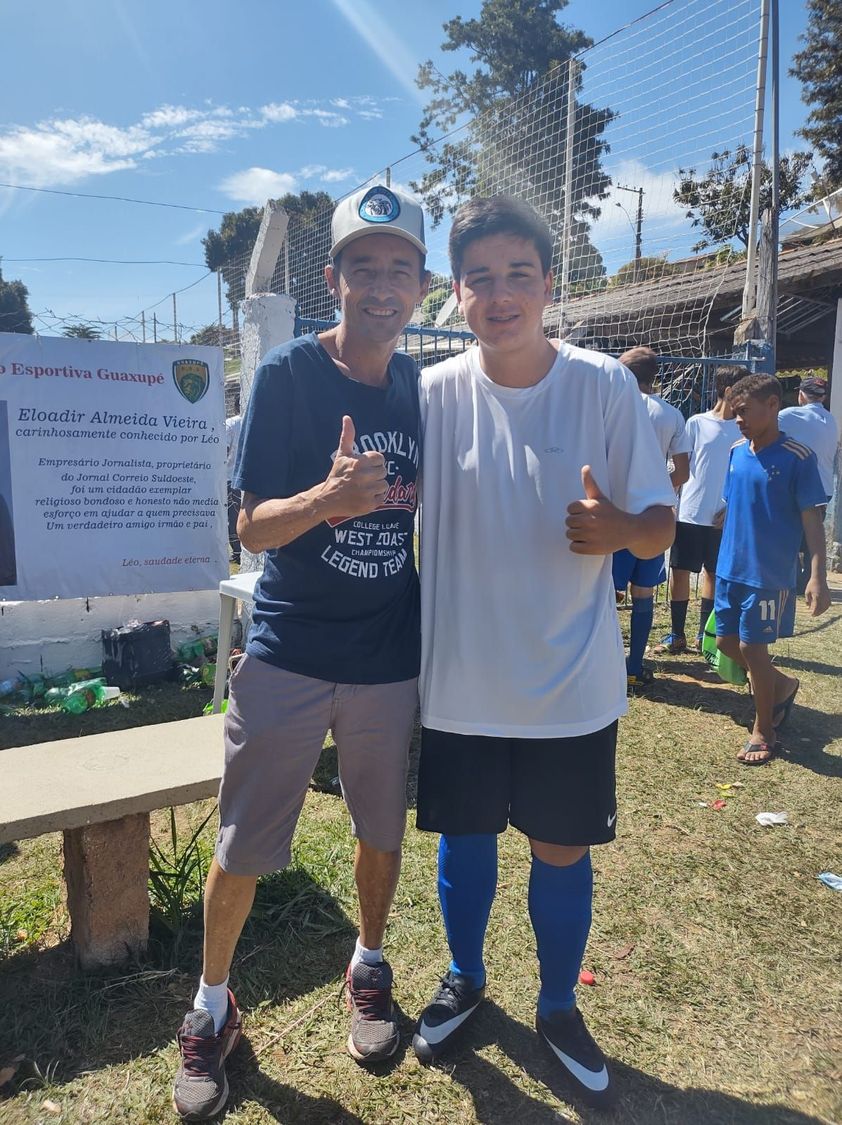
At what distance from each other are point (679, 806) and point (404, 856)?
1.32 meters

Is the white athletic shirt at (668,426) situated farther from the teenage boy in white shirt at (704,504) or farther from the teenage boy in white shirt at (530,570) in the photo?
the teenage boy in white shirt at (530,570)

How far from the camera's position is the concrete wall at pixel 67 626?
5.17 metres

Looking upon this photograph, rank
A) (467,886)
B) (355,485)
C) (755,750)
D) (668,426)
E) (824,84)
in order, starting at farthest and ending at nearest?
(824,84)
(668,426)
(755,750)
(467,886)
(355,485)

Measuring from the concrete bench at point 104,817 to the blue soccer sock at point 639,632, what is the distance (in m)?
3.26

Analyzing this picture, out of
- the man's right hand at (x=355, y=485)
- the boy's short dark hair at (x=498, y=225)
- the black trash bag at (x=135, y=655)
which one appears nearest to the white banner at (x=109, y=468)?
the black trash bag at (x=135, y=655)

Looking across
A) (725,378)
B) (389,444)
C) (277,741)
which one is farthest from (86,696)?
(725,378)

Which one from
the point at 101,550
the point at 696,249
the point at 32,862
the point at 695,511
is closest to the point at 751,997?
the point at 32,862

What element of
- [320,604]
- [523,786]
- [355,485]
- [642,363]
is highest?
[642,363]

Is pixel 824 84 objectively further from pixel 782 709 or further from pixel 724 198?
pixel 782 709

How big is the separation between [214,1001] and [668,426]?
410 centimetres

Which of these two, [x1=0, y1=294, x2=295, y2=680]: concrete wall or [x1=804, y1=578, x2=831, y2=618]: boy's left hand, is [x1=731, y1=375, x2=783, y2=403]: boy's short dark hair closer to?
[x1=804, y1=578, x2=831, y2=618]: boy's left hand

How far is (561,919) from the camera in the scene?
1.96 m

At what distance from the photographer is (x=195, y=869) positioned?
2.86m

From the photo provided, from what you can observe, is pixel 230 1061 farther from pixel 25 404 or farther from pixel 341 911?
pixel 25 404
